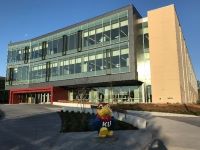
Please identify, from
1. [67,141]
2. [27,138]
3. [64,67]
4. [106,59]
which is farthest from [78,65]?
[67,141]

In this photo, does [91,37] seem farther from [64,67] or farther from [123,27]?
[64,67]

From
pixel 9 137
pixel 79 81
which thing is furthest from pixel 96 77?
pixel 9 137

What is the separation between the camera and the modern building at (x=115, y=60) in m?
33.9

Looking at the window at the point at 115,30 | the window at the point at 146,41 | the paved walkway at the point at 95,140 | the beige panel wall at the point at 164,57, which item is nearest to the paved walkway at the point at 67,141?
the paved walkway at the point at 95,140

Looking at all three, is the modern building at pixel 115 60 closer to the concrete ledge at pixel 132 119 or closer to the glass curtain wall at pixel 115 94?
the glass curtain wall at pixel 115 94

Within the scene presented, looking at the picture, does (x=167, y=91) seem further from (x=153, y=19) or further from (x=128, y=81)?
(x=153, y=19)

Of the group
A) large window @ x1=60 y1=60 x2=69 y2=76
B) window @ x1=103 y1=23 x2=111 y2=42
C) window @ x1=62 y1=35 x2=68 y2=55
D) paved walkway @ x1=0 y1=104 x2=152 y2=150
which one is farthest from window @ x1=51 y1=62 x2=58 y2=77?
paved walkway @ x1=0 y1=104 x2=152 y2=150

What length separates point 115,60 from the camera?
1462 inches

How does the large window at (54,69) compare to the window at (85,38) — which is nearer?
the window at (85,38)

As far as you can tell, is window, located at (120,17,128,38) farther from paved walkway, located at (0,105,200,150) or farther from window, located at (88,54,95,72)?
paved walkway, located at (0,105,200,150)

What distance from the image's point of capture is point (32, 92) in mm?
51875

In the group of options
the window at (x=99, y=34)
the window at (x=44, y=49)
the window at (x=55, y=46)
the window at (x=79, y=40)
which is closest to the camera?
the window at (x=99, y=34)

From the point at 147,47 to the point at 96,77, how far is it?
879 cm

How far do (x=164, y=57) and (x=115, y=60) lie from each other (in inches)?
278
